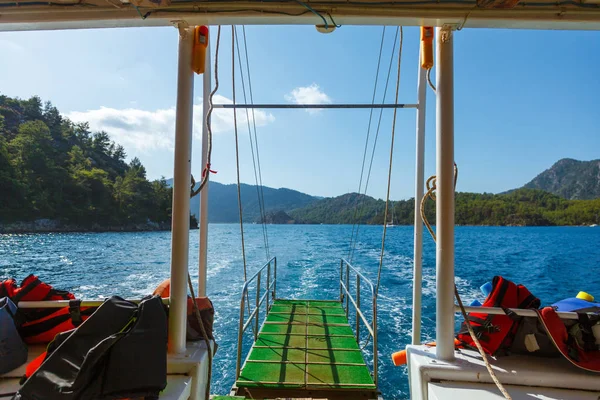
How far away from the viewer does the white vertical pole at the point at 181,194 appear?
1670mm

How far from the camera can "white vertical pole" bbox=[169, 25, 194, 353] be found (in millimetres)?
1670

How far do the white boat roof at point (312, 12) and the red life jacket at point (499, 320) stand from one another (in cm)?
146

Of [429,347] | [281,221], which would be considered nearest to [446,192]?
[429,347]

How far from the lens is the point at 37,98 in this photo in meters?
66.7

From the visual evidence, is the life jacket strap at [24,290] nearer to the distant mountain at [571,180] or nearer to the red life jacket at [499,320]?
the red life jacket at [499,320]

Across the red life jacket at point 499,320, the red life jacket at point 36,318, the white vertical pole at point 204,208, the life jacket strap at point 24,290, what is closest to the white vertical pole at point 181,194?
the white vertical pole at point 204,208

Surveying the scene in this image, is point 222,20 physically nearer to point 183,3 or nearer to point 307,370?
point 183,3

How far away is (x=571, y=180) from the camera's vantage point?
12012cm

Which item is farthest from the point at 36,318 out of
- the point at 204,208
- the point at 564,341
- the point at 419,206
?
the point at 564,341

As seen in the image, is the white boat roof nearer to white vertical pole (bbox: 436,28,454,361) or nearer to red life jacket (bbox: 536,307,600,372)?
white vertical pole (bbox: 436,28,454,361)

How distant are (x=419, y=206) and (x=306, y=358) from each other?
76.3 inches

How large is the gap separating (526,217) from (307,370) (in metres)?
89.1

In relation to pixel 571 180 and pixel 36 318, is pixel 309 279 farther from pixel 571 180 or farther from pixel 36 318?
pixel 571 180

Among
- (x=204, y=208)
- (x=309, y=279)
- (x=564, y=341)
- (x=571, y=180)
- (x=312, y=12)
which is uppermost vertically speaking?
(x=571, y=180)
